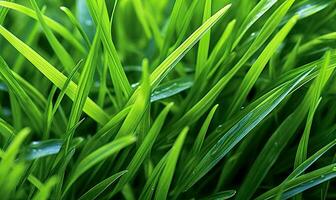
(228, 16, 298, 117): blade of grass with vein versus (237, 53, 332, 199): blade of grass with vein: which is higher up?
(228, 16, 298, 117): blade of grass with vein

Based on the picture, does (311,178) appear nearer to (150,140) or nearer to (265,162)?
(265,162)

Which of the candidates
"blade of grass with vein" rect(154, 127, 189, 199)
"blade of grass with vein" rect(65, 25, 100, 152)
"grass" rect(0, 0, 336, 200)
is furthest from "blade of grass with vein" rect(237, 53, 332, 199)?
"blade of grass with vein" rect(65, 25, 100, 152)

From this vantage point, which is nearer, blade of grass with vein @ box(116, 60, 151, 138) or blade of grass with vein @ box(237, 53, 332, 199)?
blade of grass with vein @ box(116, 60, 151, 138)

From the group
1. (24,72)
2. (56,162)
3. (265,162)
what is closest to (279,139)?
(265,162)

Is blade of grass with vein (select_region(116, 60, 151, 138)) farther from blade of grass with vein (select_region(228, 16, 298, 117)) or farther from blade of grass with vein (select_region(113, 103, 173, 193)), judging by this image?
blade of grass with vein (select_region(228, 16, 298, 117))

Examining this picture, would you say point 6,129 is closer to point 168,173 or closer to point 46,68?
point 46,68

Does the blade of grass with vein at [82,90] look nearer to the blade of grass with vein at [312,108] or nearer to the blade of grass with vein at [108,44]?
the blade of grass with vein at [108,44]

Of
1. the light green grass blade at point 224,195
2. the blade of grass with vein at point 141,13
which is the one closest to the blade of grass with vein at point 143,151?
the light green grass blade at point 224,195

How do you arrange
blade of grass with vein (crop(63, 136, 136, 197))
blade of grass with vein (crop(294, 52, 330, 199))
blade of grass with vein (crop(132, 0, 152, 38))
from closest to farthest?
blade of grass with vein (crop(63, 136, 136, 197))
blade of grass with vein (crop(294, 52, 330, 199))
blade of grass with vein (crop(132, 0, 152, 38))
